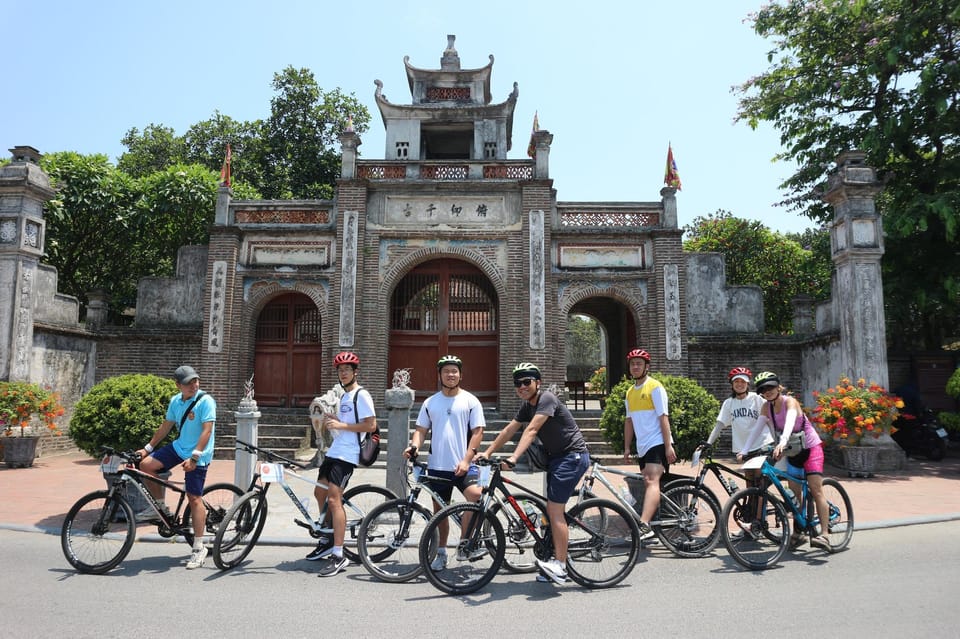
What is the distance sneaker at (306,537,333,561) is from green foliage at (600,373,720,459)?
386cm

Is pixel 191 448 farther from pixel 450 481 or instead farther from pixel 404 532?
pixel 450 481

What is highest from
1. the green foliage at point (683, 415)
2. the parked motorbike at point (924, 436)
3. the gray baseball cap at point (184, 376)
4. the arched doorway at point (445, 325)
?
the arched doorway at point (445, 325)

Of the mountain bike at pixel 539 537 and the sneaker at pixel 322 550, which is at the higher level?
the mountain bike at pixel 539 537

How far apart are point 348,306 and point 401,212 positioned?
8.62 ft

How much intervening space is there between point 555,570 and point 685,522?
1631mm

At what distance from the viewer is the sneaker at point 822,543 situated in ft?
18.5

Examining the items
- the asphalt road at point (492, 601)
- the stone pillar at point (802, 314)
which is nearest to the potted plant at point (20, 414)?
the asphalt road at point (492, 601)

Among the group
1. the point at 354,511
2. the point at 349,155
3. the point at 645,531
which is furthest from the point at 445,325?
the point at 645,531

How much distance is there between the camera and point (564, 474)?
15.7ft

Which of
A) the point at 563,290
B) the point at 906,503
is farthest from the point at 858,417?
the point at 563,290

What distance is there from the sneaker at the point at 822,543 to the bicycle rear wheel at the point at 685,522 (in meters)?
0.92

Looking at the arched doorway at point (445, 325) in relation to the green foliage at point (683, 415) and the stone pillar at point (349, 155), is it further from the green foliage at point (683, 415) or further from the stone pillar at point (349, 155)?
the green foliage at point (683, 415)

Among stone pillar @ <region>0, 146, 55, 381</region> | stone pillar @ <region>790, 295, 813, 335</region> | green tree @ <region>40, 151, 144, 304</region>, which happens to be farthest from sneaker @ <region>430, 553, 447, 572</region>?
green tree @ <region>40, 151, 144, 304</region>

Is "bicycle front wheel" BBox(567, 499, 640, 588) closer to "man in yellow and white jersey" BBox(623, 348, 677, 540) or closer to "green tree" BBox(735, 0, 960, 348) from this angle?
"man in yellow and white jersey" BBox(623, 348, 677, 540)
